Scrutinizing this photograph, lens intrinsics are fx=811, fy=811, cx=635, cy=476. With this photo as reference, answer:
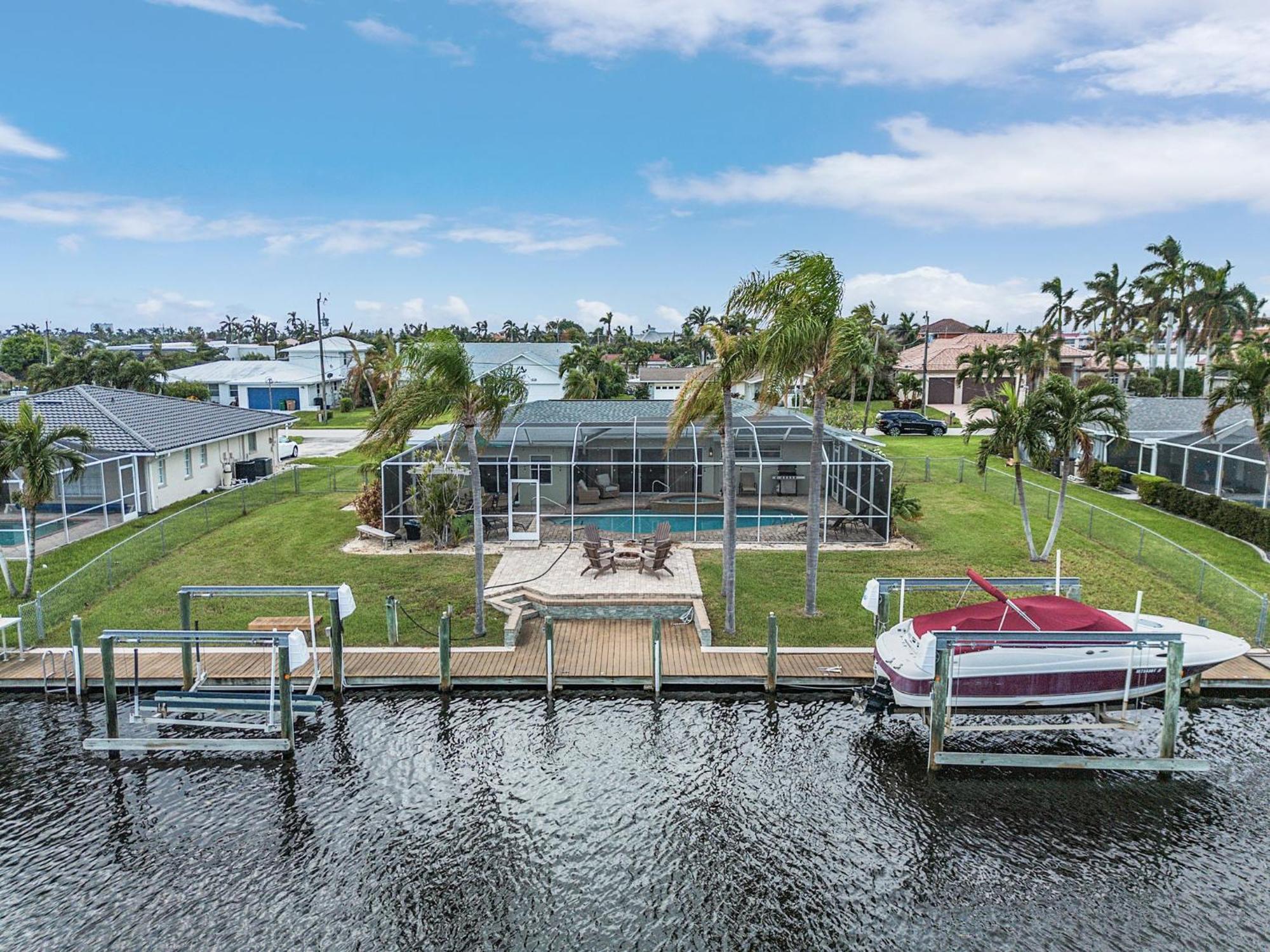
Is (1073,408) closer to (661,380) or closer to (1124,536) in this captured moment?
(1124,536)

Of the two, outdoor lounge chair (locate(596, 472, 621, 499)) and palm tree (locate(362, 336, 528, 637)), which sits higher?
palm tree (locate(362, 336, 528, 637))

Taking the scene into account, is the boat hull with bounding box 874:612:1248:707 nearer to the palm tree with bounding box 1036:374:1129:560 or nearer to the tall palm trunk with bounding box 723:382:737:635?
the tall palm trunk with bounding box 723:382:737:635

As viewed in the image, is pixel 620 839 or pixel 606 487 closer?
pixel 620 839

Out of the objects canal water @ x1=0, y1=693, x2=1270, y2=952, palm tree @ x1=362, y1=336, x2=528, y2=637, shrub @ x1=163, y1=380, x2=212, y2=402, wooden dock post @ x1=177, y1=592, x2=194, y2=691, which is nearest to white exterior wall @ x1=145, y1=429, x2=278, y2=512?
wooden dock post @ x1=177, y1=592, x2=194, y2=691

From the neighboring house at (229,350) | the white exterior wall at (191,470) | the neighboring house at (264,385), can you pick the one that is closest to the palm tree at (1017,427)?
the white exterior wall at (191,470)

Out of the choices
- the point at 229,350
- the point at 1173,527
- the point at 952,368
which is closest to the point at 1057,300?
the point at 952,368

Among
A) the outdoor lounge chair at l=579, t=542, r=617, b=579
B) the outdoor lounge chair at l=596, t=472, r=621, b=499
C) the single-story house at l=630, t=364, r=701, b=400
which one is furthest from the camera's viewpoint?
the single-story house at l=630, t=364, r=701, b=400

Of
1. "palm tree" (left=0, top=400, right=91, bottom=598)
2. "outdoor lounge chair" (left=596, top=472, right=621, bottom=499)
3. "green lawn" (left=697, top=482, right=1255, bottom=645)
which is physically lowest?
"green lawn" (left=697, top=482, right=1255, bottom=645)

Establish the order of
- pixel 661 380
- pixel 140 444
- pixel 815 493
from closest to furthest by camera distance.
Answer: pixel 815 493 < pixel 140 444 < pixel 661 380
